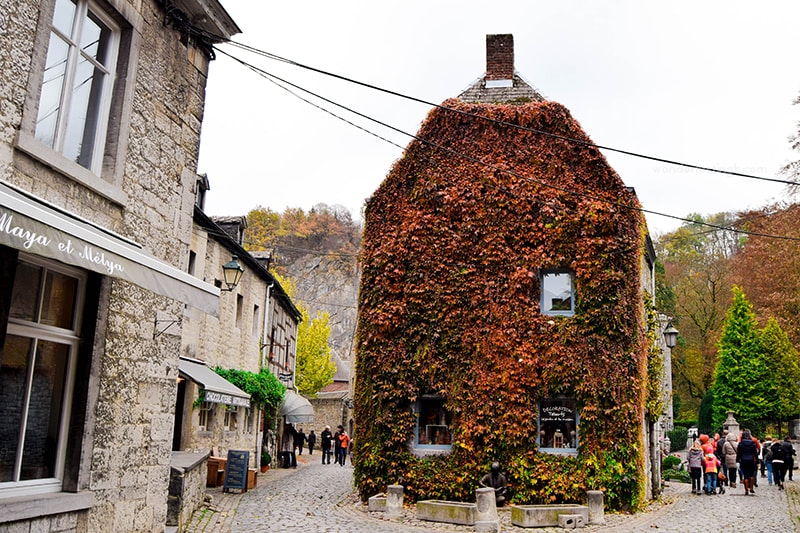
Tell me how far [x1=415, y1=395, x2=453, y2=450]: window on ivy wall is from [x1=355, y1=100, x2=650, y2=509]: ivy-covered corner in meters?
0.04

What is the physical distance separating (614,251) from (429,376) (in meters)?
4.64

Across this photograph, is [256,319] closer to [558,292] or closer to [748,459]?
[558,292]

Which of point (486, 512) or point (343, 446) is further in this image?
point (343, 446)

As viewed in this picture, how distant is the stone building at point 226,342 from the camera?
52.0 ft

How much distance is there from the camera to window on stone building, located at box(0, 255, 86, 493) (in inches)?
200

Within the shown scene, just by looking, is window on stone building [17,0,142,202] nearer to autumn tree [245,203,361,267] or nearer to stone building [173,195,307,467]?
stone building [173,195,307,467]

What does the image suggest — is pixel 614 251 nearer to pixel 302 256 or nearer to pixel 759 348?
pixel 759 348

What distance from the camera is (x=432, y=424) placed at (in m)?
14.8

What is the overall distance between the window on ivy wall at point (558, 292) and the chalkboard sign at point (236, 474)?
7386 millimetres

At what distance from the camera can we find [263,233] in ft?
212

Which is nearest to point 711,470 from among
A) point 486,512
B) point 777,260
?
point 486,512

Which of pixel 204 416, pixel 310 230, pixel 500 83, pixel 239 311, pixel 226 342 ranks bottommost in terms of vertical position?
pixel 204 416

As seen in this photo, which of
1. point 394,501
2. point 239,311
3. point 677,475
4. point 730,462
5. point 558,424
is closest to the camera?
A: point 394,501

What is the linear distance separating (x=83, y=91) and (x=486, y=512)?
8764 mm
